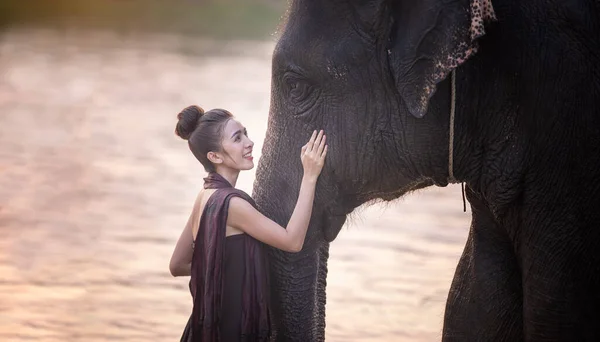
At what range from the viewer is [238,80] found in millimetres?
16234

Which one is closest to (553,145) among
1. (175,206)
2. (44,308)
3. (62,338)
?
(62,338)

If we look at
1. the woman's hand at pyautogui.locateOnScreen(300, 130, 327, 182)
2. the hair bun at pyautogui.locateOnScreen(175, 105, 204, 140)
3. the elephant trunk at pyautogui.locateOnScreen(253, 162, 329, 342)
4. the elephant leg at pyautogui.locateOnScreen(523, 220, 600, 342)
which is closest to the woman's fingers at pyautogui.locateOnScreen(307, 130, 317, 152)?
the woman's hand at pyautogui.locateOnScreen(300, 130, 327, 182)

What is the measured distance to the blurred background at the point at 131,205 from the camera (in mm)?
8648

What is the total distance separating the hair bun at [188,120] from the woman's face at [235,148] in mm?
142

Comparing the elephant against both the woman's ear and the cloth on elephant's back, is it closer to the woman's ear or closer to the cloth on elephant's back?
the cloth on elephant's back

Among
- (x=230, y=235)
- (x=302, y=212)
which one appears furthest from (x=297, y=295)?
(x=230, y=235)

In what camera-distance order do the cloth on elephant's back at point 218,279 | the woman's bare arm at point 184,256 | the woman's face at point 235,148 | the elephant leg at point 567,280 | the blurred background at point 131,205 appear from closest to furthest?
the elephant leg at point 567,280, the cloth on elephant's back at point 218,279, the woman's face at point 235,148, the woman's bare arm at point 184,256, the blurred background at point 131,205

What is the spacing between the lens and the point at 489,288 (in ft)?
19.4

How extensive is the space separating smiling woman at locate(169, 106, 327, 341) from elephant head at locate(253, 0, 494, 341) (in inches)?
2.6

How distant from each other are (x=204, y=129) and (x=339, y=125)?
23.6 inches

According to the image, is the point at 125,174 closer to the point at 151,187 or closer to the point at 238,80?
the point at 151,187

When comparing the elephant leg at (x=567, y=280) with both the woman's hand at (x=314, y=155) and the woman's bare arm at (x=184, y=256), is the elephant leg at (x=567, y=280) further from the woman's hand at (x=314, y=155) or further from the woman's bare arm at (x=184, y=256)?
the woman's bare arm at (x=184, y=256)

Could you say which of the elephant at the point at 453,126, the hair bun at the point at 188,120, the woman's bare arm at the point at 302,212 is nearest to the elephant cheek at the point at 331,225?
the elephant at the point at 453,126

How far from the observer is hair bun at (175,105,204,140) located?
594 cm
